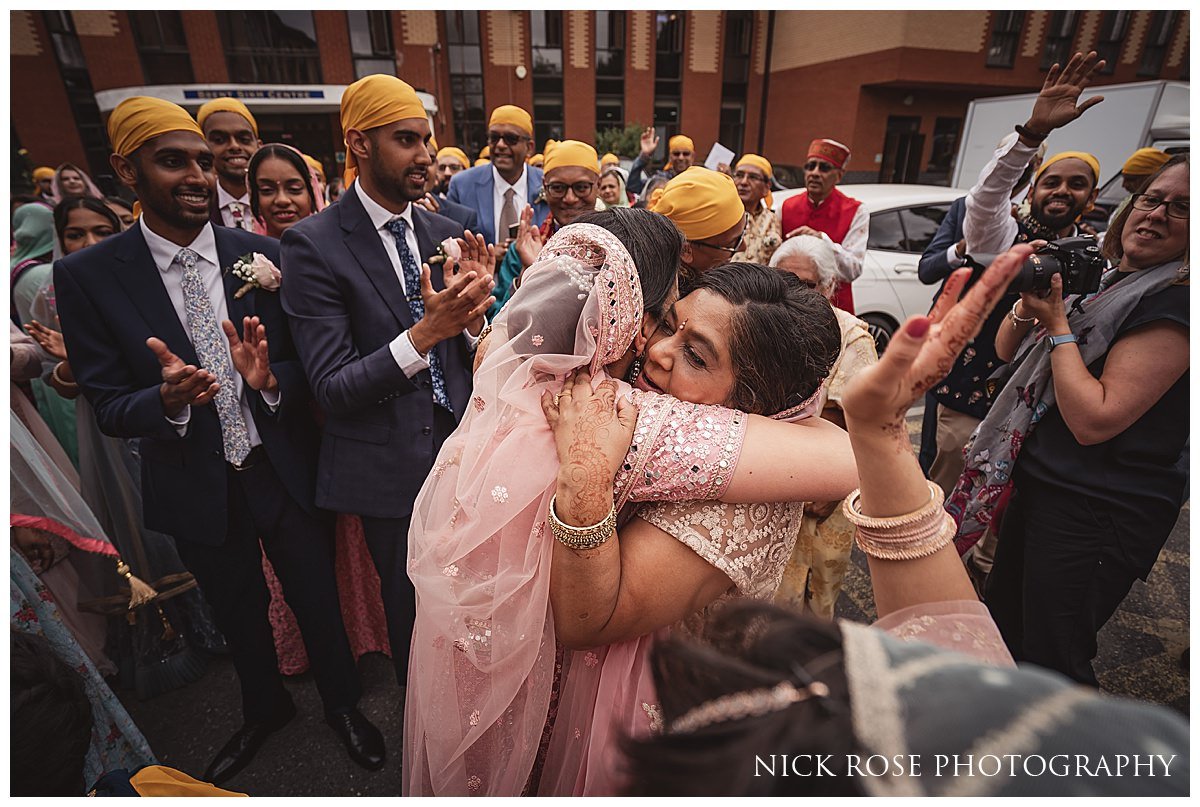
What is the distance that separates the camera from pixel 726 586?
3.79 ft

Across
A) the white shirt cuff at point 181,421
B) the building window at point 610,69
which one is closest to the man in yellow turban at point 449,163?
the white shirt cuff at point 181,421

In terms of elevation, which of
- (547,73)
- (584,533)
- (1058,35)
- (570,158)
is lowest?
(584,533)

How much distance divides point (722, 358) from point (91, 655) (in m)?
3.02

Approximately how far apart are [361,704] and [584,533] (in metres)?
2.13

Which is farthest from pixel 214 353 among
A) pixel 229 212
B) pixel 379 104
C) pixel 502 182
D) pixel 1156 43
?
pixel 1156 43

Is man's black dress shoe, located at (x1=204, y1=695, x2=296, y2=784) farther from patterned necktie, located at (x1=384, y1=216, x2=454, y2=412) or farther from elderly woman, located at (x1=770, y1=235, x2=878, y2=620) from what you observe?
elderly woman, located at (x1=770, y1=235, x2=878, y2=620)

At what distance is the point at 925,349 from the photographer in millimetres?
701

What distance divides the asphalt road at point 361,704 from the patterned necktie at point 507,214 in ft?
11.3

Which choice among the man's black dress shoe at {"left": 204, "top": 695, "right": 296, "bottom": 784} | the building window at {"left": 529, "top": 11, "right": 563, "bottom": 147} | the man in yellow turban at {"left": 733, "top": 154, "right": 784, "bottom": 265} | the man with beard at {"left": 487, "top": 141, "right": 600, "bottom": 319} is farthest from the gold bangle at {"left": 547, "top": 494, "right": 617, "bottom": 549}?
the building window at {"left": 529, "top": 11, "right": 563, "bottom": 147}

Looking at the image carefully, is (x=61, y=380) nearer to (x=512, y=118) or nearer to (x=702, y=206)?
(x=702, y=206)

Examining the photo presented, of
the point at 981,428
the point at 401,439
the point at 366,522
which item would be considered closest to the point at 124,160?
the point at 401,439

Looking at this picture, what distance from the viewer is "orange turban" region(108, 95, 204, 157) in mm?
1810

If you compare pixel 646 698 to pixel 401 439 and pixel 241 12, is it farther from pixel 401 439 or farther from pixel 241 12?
pixel 241 12

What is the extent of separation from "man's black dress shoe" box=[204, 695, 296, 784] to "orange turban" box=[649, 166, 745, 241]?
258cm
